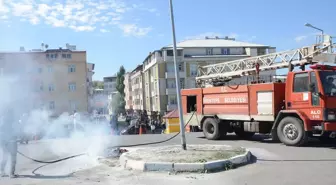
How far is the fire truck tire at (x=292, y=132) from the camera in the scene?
35.2 ft

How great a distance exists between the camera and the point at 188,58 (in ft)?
176

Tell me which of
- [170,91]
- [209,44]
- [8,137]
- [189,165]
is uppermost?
[209,44]

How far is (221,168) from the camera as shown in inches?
307

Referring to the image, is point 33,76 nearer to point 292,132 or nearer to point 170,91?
point 292,132

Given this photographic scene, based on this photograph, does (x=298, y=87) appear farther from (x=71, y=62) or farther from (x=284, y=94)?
(x=71, y=62)

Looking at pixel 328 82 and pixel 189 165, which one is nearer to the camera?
pixel 189 165

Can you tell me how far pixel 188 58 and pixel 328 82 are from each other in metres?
43.6

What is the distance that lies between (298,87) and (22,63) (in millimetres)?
14644

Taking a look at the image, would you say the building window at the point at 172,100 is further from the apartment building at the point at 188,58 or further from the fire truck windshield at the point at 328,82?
the fire truck windshield at the point at 328,82

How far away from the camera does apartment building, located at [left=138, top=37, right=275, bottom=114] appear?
53844 mm

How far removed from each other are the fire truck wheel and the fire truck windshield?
4793 millimetres

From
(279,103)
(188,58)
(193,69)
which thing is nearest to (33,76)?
(279,103)

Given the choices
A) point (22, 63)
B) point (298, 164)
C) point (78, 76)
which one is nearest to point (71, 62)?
point (78, 76)

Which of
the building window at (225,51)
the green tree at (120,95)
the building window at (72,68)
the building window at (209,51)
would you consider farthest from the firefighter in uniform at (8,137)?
the green tree at (120,95)
